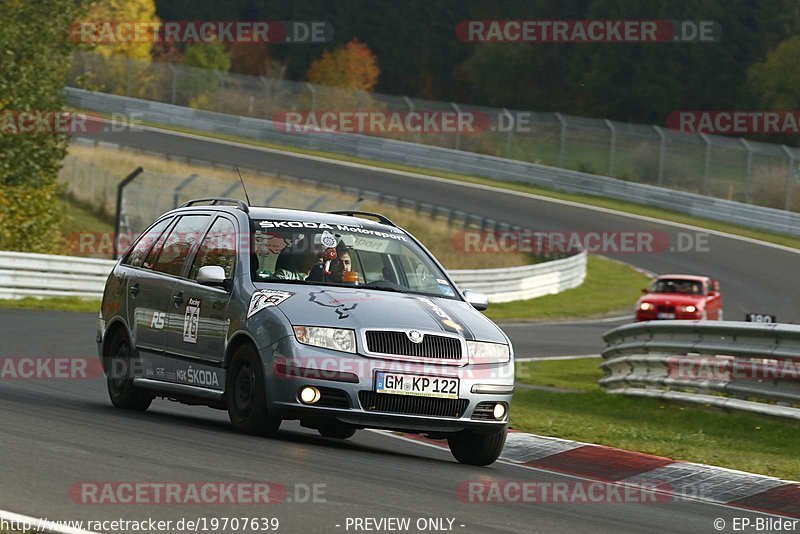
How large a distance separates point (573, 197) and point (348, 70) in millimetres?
36028

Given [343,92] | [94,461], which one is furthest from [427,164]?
[94,461]

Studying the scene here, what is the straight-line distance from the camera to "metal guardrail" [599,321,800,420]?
13.8m

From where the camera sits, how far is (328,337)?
9352mm

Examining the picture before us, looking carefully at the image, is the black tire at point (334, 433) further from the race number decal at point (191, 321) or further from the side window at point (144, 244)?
the side window at point (144, 244)

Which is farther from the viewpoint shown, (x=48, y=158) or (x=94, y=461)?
(x=48, y=158)

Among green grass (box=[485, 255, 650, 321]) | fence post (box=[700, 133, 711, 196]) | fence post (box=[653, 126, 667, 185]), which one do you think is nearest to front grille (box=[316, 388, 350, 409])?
green grass (box=[485, 255, 650, 321])

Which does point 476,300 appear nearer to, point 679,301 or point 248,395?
point 248,395

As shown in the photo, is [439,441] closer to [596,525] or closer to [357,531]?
[596,525]

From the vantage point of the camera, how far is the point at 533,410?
14547mm

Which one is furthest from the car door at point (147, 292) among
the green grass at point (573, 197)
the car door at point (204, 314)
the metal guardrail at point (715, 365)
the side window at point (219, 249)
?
the green grass at point (573, 197)

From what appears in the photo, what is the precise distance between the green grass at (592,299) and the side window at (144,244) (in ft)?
63.3

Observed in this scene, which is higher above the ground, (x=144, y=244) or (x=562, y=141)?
(x=562, y=141)

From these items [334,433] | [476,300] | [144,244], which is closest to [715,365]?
[476,300]

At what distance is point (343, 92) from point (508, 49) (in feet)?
102
